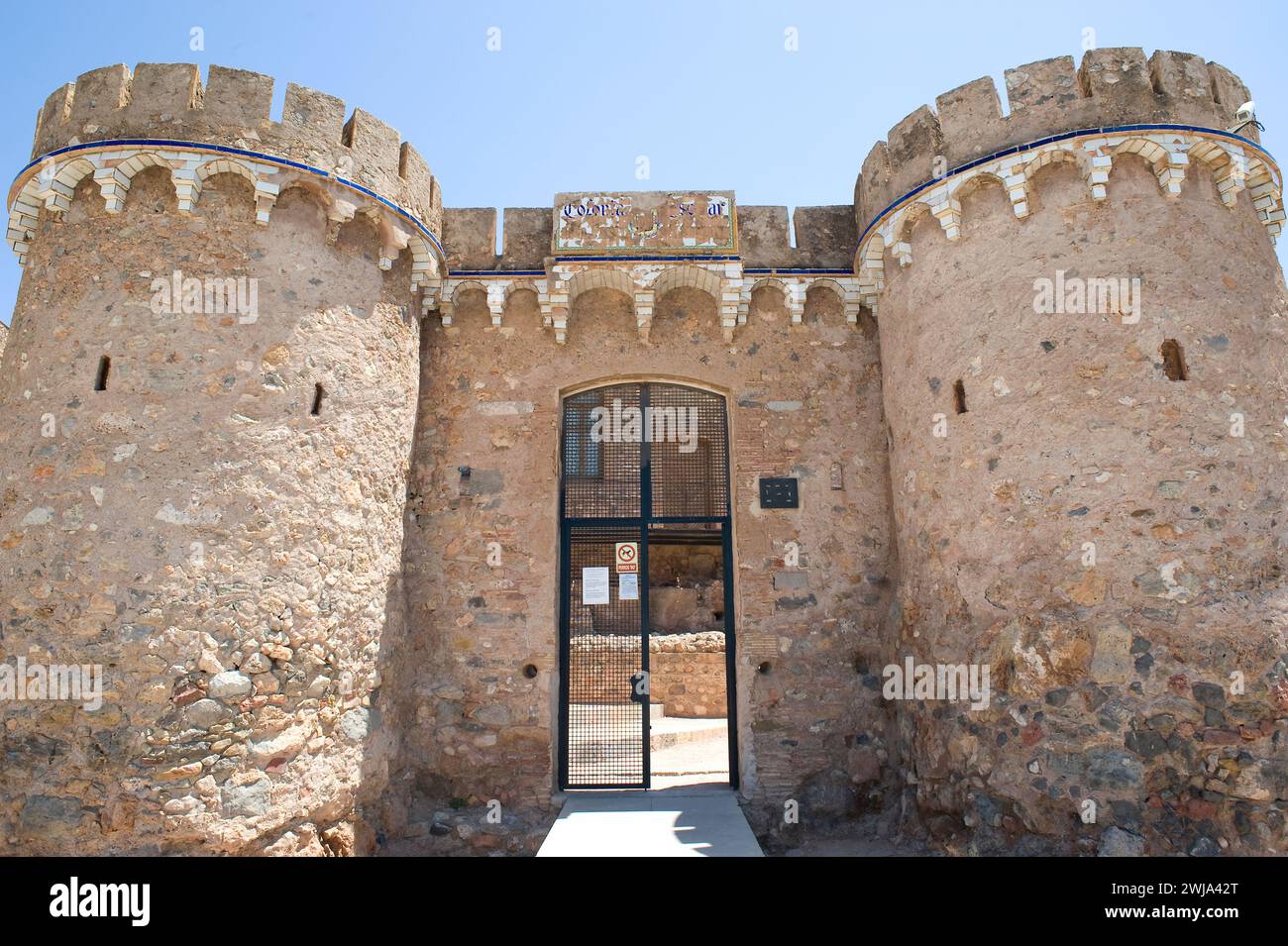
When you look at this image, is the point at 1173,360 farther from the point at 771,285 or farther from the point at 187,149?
the point at 187,149

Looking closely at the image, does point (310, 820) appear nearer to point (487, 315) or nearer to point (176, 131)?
point (487, 315)

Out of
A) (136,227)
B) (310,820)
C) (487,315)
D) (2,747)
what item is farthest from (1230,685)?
(136,227)

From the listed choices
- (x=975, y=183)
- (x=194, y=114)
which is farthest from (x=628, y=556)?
(x=194, y=114)

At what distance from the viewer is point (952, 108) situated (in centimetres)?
737

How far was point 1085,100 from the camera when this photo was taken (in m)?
6.80

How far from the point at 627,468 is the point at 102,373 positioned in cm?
496

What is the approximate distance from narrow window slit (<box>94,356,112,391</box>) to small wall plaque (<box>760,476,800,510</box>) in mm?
5999

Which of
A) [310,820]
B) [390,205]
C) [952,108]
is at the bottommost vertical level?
[310,820]

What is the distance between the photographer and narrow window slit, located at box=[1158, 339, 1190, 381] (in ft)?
20.5

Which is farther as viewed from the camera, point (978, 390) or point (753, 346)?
point (753, 346)

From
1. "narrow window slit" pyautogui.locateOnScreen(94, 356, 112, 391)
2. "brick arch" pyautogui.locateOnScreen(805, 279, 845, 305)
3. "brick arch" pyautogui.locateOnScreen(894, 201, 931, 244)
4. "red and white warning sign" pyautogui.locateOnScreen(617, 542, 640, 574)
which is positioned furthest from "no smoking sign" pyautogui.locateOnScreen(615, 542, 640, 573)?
"narrow window slit" pyautogui.locateOnScreen(94, 356, 112, 391)

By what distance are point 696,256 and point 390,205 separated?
317cm

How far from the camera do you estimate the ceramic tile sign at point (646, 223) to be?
27.5 feet

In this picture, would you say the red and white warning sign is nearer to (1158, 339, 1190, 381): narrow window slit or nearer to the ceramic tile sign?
the ceramic tile sign
